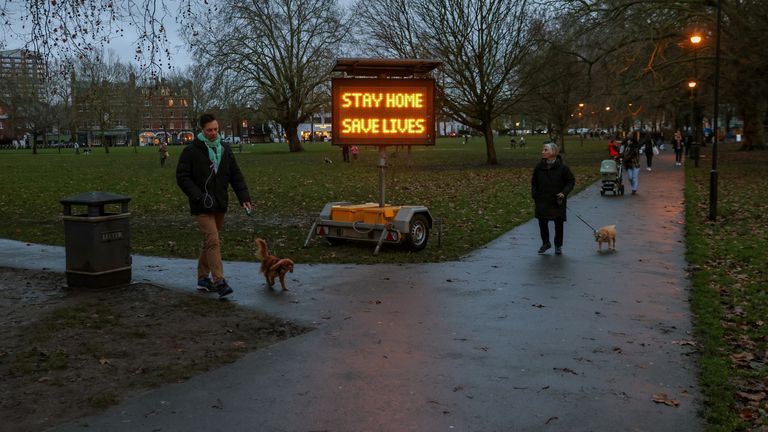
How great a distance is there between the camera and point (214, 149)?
8.02 metres

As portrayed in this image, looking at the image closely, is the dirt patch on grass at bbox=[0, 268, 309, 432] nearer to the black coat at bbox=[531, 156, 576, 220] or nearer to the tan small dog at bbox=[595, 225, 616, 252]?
the black coat at bbox=[531, 156, 576, 220]

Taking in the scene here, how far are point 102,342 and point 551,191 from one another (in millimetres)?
7155

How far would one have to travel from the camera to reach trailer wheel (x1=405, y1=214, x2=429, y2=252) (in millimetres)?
10898

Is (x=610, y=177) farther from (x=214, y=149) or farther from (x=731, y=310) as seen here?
(x=214, y=149)

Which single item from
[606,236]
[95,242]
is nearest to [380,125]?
[606,236]

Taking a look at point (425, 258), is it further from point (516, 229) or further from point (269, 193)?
point (269, 193)

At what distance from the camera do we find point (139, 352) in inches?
234

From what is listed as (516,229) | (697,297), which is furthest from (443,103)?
(697,297)

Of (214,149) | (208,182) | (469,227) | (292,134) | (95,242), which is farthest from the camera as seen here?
(292,134)

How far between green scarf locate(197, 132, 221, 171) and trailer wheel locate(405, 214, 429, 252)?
12.2 ft

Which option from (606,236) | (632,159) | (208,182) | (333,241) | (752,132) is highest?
(752,132)

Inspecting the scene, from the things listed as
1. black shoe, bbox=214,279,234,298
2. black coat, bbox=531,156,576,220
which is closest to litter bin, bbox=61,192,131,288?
black shoe, bbox=214,279,234,298

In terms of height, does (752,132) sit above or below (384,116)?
above

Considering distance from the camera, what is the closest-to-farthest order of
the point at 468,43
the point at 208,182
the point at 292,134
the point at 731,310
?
the point at 731,310 < the point at 208,182 < the point at 468,43 < the point at 292,134
